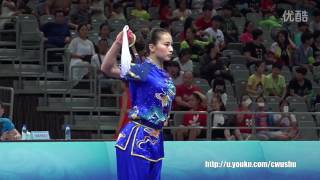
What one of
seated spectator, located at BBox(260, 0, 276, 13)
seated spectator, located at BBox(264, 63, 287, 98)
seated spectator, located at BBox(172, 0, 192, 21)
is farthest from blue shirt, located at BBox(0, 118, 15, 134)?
seated spectator, located at BBox(260, 0, 276, 13)

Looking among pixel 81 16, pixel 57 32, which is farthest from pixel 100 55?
pixel 81 16

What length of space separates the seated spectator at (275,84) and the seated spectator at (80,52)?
136 inches

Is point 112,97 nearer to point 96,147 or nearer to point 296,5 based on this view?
point 96,147

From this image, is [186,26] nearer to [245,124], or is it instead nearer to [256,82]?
[256,82]

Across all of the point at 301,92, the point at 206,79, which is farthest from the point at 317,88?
the point at 206,79

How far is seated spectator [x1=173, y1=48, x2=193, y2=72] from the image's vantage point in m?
17.6

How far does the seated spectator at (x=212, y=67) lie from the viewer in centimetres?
1775

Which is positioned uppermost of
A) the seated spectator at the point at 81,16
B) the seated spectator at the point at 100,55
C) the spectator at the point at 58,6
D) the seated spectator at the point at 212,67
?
the spectator at the point at 58,6

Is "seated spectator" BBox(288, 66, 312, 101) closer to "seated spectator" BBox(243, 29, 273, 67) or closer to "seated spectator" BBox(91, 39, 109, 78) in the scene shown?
"seated spectator" BBox(243, 29, 273, 67)

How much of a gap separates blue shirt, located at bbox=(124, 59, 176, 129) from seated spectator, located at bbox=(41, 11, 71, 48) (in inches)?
375

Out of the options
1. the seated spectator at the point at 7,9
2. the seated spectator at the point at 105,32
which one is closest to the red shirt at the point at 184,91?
the seated spectator at the point at 105,32

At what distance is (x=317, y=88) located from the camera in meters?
18.5

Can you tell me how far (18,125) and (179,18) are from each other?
5.24m

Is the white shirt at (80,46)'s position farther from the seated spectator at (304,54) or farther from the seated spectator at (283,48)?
the seated spectator at (304,54)
